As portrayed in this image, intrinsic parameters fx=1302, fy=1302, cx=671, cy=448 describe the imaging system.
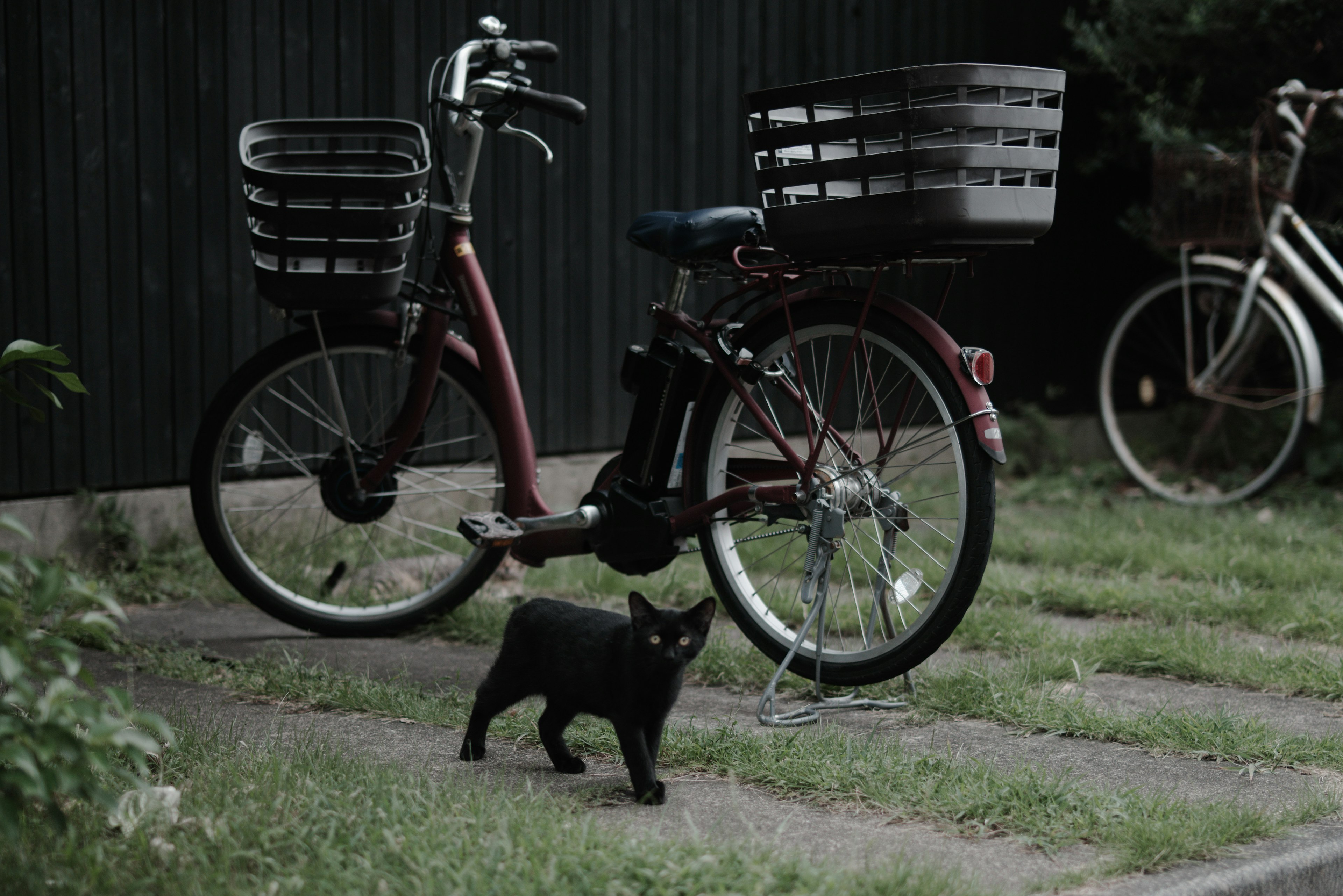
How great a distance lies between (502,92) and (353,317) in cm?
73

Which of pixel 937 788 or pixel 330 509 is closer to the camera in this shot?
pixel 937 788

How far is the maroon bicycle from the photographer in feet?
8.46

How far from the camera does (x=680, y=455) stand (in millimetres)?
3127

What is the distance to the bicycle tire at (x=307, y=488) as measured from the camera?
11.6 feet

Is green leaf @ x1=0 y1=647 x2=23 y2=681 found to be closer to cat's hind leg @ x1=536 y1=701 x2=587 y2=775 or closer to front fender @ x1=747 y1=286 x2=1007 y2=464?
cat's hind leg @ x1=536 y1=701 x2=587 y2=775

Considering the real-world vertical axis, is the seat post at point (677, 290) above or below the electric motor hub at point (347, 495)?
above

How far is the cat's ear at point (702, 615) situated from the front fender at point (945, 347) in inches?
25.6

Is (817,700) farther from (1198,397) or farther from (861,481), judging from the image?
(1198,397)

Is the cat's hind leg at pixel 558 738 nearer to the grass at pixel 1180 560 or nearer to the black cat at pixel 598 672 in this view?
the black cat at pixel 598 672

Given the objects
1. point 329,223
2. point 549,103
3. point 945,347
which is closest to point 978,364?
point 945,347

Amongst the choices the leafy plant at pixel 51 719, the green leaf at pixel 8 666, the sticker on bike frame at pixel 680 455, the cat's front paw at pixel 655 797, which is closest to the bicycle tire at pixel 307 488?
the sticker on bike frame at pixel 680 455

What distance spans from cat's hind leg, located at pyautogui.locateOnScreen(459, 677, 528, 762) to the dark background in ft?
7.66

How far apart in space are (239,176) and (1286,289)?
4348 millimetres

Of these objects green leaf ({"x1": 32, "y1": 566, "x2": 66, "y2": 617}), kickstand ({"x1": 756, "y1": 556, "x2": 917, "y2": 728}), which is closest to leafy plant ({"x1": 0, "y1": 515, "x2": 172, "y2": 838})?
green leaf ({"x1": 32, "y1": 566, "x2": 66, "y2": 617})
